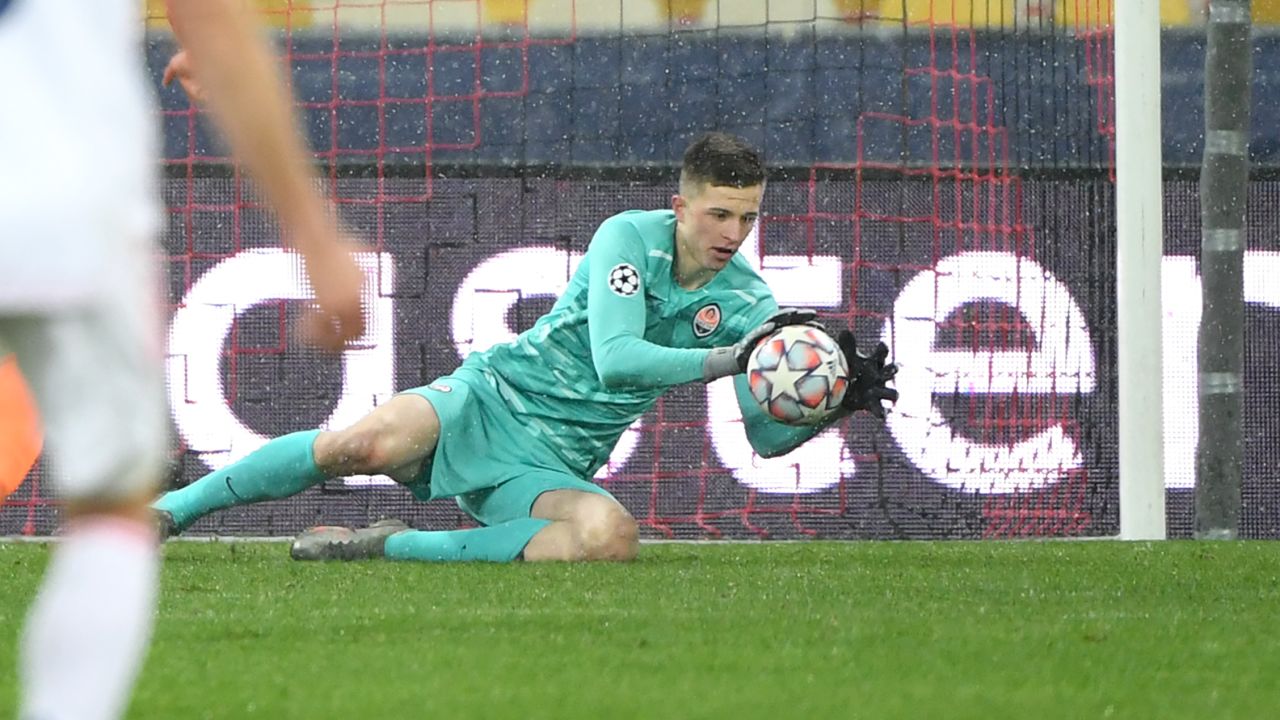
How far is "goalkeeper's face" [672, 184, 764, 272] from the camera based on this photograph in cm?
496

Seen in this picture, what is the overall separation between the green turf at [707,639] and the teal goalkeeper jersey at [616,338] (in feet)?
1.60

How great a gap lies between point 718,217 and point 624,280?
0.27 meters

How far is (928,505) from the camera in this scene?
6.66 meters

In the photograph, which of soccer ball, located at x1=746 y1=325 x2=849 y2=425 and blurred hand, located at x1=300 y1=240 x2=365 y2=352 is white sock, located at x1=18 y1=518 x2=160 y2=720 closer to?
blurred hand, located at x1=300 y1=240 x2=365 y2=352

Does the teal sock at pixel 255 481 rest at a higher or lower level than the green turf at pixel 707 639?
higher

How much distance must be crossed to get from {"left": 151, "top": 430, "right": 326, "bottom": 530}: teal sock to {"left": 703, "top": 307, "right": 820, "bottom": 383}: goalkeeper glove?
3.45 feet

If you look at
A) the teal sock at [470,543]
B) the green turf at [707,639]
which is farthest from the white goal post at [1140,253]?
the teal sock at [470,543]

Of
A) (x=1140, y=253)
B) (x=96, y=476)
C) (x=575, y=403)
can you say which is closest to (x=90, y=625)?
(x=96, y=476)

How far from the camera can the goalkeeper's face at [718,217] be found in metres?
4.96

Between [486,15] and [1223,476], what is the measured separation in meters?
3.43

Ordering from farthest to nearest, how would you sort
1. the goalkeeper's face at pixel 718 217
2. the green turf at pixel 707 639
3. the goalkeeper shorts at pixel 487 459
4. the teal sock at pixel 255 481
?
the goalkeeper shorts at pixel 487 459 → the teal sock at pixel 255 481 → the goalkeeper's face at pixel 718 217 → the green turf at pixel 707 639

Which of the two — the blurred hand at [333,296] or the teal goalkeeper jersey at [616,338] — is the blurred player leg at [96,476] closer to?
the blurred hand at [333,296]

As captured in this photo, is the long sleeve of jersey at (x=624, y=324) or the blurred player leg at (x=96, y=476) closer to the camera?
the blurred player leg at (x=96, y=476)

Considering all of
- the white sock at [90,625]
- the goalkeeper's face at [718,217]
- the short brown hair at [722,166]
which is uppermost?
the short brown hair at [722,166]
